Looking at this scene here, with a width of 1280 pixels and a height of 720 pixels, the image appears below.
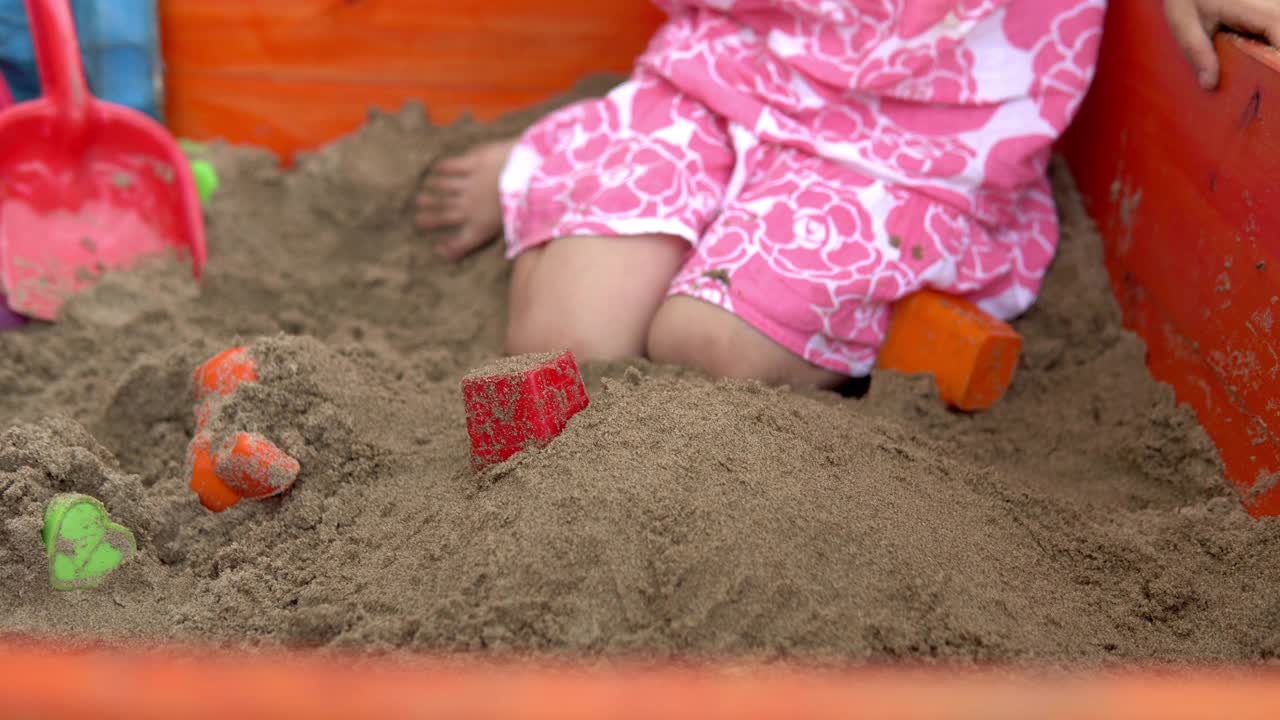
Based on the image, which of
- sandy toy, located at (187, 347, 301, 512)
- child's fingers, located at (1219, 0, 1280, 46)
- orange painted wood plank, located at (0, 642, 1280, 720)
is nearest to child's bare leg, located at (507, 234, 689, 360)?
sandy toy, located at (187, 347, 301, 512)

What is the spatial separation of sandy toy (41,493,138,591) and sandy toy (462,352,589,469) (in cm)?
26

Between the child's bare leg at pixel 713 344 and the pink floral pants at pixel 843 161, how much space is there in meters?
0.01

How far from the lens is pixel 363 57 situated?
1.46 metres

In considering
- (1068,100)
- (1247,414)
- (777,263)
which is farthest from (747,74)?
(1247,414)

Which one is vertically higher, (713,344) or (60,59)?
(60,59)

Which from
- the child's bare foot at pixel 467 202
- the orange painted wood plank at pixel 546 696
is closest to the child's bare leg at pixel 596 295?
the child's bare foot at pixel 467 202

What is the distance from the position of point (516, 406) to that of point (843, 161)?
0.53m

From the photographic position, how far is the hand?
0.89 metres

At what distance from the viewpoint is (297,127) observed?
1.49m

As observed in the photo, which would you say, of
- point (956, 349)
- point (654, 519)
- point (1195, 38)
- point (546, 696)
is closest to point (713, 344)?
point (956, 349)

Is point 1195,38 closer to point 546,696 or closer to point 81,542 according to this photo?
point 546,696

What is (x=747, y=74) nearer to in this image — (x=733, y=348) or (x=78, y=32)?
(x=733, y=348)

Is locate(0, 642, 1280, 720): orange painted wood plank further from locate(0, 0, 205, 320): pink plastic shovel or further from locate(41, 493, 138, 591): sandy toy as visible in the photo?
locate(0, 0, 205, 320): pink plastic shovel

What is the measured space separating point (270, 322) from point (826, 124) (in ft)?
2.17
